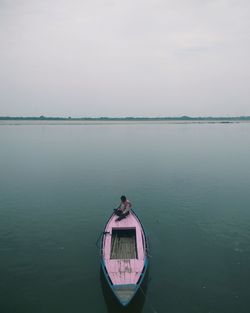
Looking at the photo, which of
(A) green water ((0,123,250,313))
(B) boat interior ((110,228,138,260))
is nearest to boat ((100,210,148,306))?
(B) boat interior ((110,228,138,260))

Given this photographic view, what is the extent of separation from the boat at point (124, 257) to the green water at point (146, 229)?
1.28 meters

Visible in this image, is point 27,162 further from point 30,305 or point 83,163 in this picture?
point 30,305

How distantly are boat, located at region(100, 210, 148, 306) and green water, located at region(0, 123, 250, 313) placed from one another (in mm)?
1283

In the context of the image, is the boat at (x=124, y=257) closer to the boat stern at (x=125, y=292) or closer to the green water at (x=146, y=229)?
the boat stern at (x=125, y=292)

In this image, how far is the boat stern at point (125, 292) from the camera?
13789 millimetres

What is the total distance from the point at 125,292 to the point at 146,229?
10182 millimetres

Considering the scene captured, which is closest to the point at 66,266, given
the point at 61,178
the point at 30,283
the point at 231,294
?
the point at 30,283

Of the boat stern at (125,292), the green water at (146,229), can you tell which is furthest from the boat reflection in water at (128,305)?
the boat stern at (125,292)

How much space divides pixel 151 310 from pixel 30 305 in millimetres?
6156

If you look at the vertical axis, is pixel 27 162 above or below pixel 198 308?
above

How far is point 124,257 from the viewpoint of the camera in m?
17.9

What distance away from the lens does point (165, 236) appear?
2269 centimetres

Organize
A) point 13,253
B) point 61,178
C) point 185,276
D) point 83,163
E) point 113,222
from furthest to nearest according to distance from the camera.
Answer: point 83,163 < point 61,178 < point 113,222 < point 13,253 < point 185,276

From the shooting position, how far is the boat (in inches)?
564
